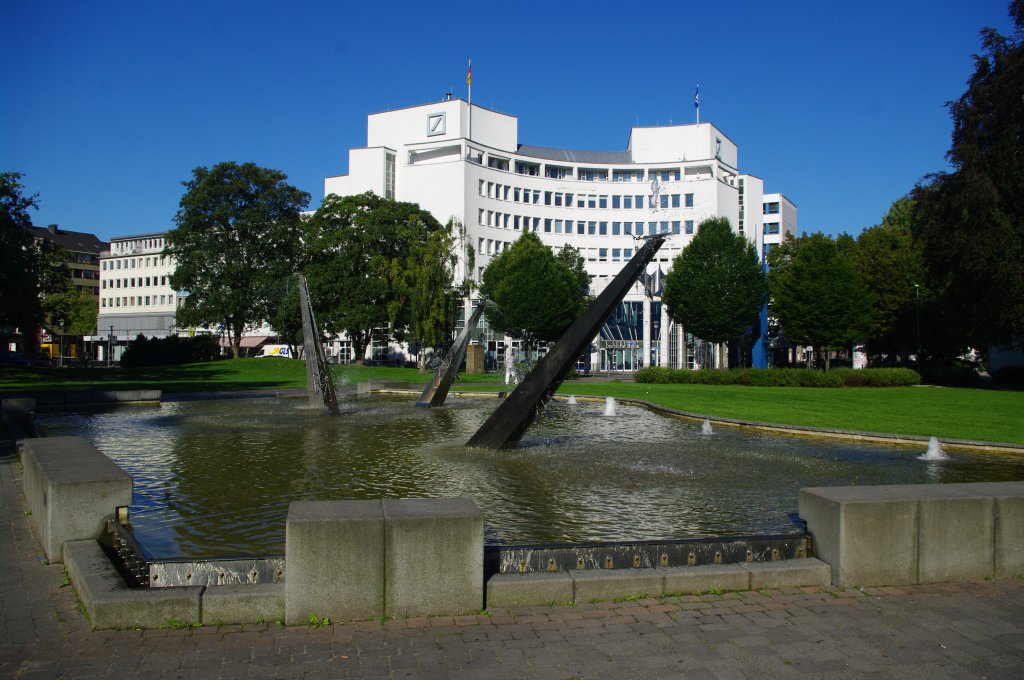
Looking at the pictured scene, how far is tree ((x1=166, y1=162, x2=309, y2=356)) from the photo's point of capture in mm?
61625

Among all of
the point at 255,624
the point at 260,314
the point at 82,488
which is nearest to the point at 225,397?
the point at 82,488

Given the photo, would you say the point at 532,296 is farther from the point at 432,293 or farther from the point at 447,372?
the point at 447,372

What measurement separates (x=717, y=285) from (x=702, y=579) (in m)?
58.0

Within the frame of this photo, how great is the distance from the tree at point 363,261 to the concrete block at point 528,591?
49213mm

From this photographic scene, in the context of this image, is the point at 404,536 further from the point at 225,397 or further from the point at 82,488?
the point at 225,397

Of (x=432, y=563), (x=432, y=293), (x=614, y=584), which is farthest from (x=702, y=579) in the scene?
(x=432, y=293)

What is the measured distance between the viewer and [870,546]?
652cm

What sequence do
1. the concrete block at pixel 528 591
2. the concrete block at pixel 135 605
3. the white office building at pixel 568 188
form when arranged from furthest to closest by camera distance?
the white office building at pixel 568 188 → the concrete block at pixel 528 591 → the concrete block at pixel 135 605

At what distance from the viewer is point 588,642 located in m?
5.23

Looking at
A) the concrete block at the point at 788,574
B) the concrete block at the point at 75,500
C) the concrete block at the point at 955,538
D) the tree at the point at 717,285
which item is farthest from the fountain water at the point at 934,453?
the tree at the point at 717,285

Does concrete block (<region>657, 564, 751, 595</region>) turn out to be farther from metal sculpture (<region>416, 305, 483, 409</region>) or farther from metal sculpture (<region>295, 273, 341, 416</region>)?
metal sculpture (<region>416, 305, 483, 409</region>)

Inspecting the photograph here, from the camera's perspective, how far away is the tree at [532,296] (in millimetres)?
61438

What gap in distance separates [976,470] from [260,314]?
5714 cm

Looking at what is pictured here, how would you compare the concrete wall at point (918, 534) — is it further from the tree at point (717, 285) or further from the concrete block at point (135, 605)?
the tree at point (717, 285)
